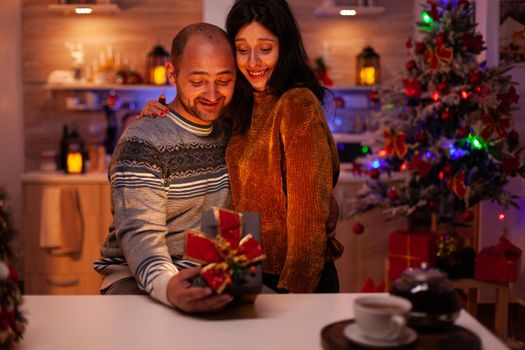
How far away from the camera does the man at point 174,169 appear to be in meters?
1.73

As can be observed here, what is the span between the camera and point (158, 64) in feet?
16.9

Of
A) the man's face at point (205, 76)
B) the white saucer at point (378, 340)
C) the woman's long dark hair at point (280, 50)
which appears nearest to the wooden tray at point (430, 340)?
the white saucer at point (378, 340)

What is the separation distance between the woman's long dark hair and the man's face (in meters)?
0.19

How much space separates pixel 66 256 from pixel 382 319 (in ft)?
12.5

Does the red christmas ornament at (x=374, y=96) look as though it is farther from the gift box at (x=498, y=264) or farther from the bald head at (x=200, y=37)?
the bald head at (x=200, y=37)

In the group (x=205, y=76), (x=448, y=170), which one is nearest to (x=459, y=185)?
(x=448, y=170)

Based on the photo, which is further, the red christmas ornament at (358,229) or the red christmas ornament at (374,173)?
the red christmas ornament at (358,229)

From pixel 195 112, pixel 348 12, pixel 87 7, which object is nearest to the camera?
pixel 195 112

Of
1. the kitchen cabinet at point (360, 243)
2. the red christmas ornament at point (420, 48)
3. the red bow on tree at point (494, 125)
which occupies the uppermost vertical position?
the red christmas ornament at point (420, 48)

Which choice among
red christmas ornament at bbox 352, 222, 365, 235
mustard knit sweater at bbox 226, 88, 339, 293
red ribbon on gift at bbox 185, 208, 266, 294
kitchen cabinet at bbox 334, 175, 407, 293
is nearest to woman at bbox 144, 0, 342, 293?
mustard knit sweater at bbox 226, 88, 339, 293

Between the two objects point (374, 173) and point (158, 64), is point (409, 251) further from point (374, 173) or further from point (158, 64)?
point (158, 64)

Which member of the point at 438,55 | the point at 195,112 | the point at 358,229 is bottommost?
the point at 358,229

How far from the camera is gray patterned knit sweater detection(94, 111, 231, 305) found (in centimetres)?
169

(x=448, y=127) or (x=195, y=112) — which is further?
(x=448, y=127)
